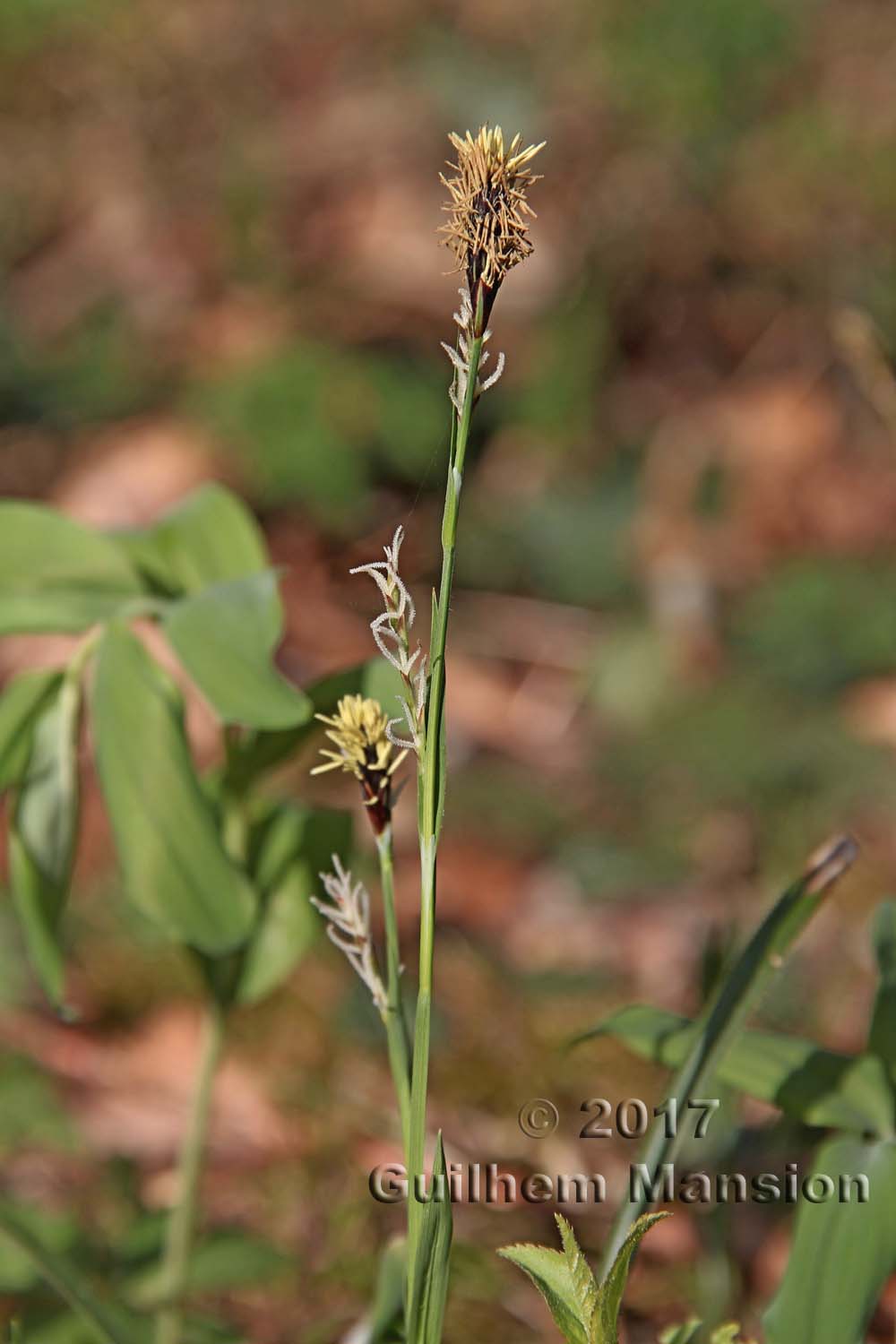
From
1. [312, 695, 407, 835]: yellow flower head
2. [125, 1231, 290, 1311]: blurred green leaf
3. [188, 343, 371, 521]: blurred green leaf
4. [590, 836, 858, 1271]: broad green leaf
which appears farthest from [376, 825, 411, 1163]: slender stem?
[188, 343, 371, 521]: blurred green leaf

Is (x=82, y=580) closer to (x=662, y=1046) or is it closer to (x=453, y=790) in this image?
(x=662, y=1046)

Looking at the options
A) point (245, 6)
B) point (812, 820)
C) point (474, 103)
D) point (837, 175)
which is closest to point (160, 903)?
point (812, 820)

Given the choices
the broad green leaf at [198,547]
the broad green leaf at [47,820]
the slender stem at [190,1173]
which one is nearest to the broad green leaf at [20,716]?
the broad green leaf at [47,820]

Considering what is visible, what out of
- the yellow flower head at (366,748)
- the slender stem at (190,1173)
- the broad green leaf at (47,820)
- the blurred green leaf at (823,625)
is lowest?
the slender stem at (190,1173)

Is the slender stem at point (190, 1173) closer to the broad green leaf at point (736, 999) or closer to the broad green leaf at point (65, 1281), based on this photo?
the broad green leaf at point (65, 1281)

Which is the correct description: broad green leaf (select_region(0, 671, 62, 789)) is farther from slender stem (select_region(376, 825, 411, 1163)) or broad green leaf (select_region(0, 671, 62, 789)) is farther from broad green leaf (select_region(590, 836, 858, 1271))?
broad green leaf (select_region(590, 836, 858, 1271))

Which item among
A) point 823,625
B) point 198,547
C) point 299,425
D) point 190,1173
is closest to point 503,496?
point 299,425
